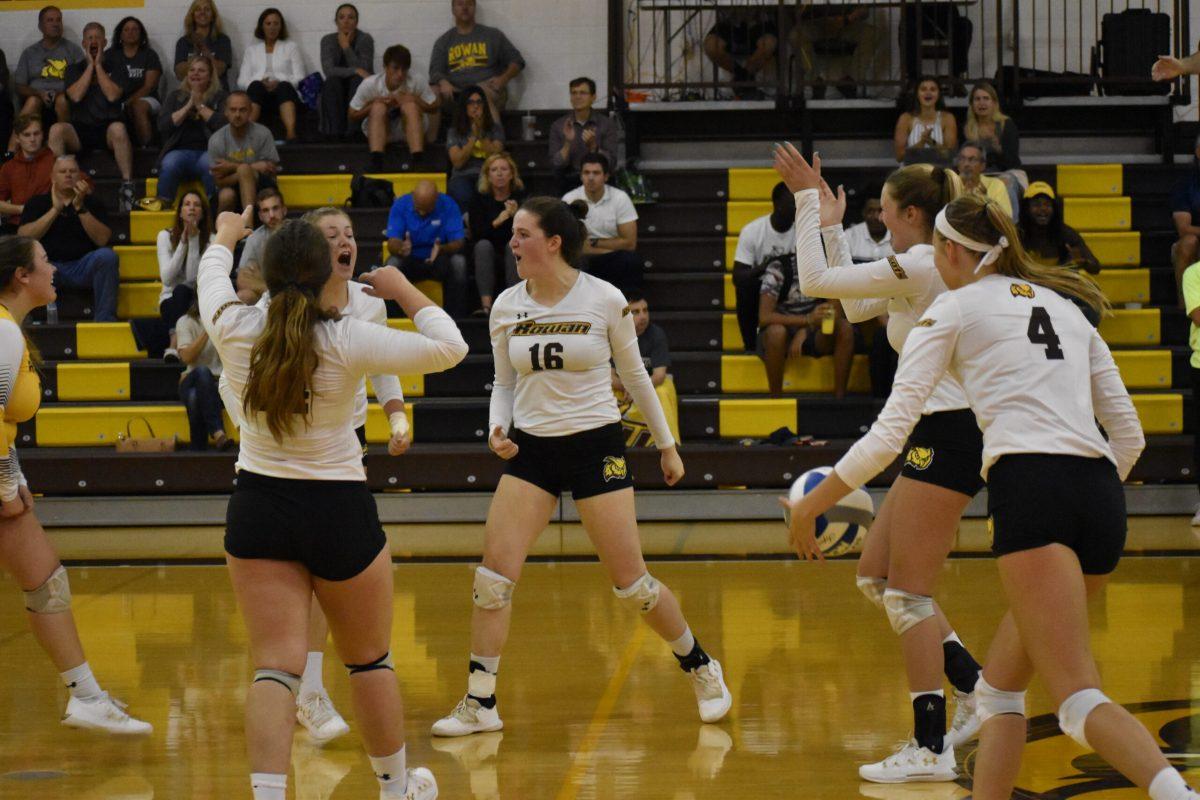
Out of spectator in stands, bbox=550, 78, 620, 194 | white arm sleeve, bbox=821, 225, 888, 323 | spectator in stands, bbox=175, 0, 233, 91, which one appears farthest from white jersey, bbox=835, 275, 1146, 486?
spectator in stands, bbox=175, 0, 233, 91

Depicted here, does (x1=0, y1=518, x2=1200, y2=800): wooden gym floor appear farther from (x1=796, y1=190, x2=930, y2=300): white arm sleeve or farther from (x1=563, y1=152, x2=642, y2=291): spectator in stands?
(x1=563, y1=152, x2=642, y2=291): spectator in stands

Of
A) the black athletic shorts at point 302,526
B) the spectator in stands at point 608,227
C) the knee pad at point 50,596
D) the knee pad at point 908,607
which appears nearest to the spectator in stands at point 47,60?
the spectator in stands at point 608,227

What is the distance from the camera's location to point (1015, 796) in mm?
4238

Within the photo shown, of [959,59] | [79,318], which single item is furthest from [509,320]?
[959,59]

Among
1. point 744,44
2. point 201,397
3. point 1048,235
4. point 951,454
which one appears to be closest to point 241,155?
point 201,397

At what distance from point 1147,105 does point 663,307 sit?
4668mm

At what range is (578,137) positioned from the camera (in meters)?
12.2

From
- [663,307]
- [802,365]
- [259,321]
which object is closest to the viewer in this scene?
[259,321]

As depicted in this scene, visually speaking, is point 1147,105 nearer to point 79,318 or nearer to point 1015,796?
point 79,318

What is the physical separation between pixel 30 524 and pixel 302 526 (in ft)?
6.15

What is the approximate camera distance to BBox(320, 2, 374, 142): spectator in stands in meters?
13.5

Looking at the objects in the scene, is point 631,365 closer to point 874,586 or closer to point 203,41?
point 874,586

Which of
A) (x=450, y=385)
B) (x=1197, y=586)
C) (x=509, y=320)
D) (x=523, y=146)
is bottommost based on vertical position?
(x=1197, y=586)

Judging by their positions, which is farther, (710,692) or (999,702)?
(710,692)
